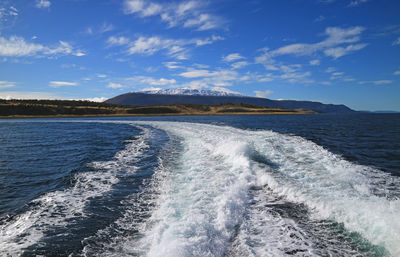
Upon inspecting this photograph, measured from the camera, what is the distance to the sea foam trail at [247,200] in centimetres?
436

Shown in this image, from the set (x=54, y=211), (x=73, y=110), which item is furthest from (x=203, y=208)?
(x=73, y=110)

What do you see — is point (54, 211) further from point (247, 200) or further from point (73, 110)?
point (73, 110)

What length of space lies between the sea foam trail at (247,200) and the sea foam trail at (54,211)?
2.23 meters

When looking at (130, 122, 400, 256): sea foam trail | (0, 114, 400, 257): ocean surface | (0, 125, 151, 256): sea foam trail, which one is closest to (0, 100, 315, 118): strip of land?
(0, 114, 400, 257): ocean surface

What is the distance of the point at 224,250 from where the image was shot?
421 centimetres

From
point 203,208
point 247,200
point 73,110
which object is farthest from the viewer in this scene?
point 73,110

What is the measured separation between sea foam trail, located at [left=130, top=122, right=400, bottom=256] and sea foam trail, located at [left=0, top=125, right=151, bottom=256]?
2.23m

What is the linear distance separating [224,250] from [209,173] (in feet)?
17.3

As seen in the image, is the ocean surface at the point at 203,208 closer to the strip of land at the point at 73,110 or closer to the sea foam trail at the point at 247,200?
the sea foam trail at the point at 247,200

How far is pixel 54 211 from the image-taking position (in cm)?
607

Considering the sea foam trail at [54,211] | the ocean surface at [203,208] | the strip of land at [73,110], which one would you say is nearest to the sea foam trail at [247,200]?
the ocean surface at [203,208]

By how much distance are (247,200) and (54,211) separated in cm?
572

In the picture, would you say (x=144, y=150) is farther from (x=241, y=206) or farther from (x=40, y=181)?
(x=241, y=206)

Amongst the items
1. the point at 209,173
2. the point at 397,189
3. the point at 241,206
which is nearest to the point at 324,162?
the point at 397,189
